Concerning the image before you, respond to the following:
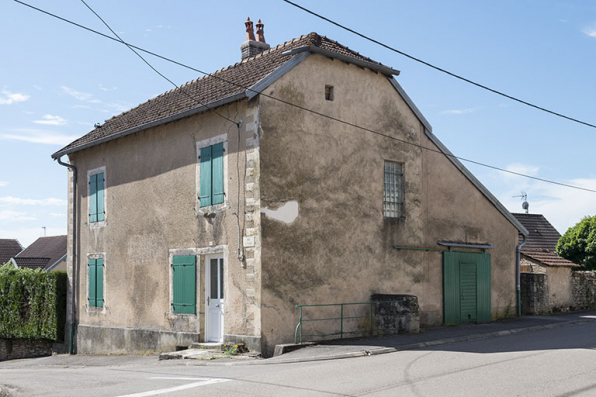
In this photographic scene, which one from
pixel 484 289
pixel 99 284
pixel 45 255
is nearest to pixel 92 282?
pixel 99 284

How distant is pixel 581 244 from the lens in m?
26.4

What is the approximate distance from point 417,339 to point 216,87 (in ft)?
25.3

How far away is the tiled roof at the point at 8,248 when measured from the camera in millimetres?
47062

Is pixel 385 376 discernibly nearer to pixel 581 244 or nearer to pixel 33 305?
pixel 33 305

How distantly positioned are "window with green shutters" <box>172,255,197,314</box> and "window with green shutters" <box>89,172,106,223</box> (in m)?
4.22

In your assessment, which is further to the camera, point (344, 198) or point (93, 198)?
point (93, 198)

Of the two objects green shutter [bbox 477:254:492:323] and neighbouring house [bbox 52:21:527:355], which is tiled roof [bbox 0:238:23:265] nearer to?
neighbouring house [bbox 52:21:527:355]

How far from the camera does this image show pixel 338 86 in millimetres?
15594

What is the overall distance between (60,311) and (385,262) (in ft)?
35.8

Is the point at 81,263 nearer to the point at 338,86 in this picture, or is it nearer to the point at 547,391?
the point at 338,86

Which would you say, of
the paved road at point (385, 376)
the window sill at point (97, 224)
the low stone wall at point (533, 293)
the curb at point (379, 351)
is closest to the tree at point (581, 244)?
the low stone wall at point (533, 293)

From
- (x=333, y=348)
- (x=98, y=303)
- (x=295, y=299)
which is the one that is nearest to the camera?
(x=333, y=348)

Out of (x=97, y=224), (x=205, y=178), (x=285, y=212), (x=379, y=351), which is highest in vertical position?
(x=205, y=178)

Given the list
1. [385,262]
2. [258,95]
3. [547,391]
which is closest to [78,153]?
[258,95]
